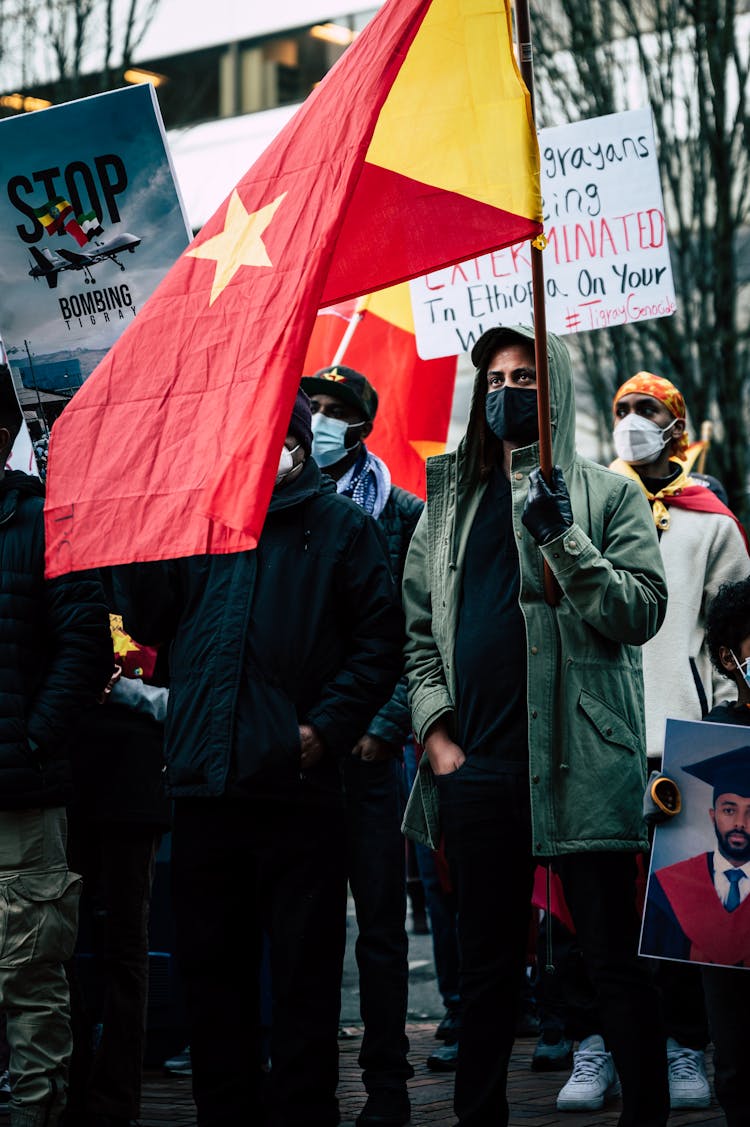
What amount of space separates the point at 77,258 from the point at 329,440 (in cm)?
121

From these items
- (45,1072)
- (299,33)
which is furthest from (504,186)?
(299,33)

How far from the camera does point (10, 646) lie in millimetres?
4582

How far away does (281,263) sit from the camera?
3.98m

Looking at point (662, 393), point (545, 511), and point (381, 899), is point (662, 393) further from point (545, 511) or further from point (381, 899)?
point (381, 899)

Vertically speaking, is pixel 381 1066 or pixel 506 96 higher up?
pixel 506 96

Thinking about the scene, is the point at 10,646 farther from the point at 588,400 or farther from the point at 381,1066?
the point at 588,400

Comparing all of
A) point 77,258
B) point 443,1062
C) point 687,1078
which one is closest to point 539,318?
point 77,258

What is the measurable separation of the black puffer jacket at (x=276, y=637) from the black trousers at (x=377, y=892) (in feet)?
2.73

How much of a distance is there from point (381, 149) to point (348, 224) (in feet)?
0.73

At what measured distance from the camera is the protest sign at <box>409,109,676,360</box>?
6449 millimetres

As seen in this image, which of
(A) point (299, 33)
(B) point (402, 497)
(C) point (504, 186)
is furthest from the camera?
(A) point (299, 33)

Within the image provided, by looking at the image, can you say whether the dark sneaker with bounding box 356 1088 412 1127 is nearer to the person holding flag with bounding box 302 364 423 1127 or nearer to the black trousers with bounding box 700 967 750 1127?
the person holding flag with bounding box 302 364 423 1127

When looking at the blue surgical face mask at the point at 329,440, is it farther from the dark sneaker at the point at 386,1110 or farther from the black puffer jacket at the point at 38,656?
the dark sneaker at the point at 386,1110

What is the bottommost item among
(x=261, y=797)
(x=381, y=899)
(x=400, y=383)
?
(x=381, y=899)
